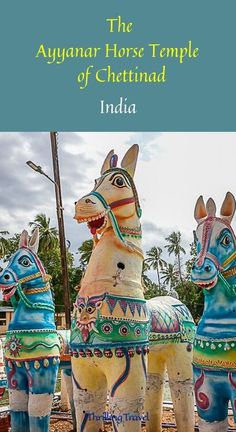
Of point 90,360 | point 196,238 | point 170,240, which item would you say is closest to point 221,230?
point 196,238

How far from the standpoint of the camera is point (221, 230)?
4.26 meters

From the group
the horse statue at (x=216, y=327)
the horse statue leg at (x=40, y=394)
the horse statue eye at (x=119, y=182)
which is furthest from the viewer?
the horse statue leg at (x=40, y=394)

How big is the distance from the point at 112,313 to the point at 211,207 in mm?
1295

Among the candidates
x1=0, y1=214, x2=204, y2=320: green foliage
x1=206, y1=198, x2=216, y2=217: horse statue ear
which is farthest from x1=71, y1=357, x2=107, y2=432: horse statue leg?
x1=0, y1=214, x2=204, y2=320: green foliage

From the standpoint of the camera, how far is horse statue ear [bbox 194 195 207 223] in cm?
447

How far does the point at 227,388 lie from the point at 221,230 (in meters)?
1.28

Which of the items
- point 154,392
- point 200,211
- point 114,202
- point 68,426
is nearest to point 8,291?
point 114,202

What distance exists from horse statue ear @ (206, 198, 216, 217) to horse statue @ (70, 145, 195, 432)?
86cm

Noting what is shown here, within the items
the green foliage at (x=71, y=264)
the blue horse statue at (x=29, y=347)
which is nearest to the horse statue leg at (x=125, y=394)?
the blue horse statue at (x=29, y=347)

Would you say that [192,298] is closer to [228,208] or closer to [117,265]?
[117,265]

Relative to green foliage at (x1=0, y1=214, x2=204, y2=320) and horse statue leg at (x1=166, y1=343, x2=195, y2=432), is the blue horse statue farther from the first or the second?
green foliage at (x1=0, y1=214, x2=204, y2=320)

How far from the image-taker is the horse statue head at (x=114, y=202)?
470cm

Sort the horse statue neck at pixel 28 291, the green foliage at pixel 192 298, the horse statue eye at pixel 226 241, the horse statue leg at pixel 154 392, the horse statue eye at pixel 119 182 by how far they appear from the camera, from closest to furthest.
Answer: the horse statue eye at pixel 226 241 → the horse statue eye at pixel 119 182 → the horse statue neck at pixel 28 291 → the horse statue leg at pixel 154 392 → the green foliage at pixel 192 298

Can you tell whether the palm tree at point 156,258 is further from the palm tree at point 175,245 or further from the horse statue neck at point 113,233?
the horse statue neck at point 113,233
